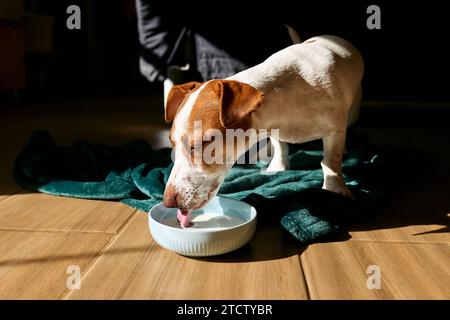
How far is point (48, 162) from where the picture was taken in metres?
1.70

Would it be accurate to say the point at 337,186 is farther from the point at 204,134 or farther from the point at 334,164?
the point at 204,134

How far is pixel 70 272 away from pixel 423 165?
62.5 inches

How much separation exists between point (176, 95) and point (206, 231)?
40cm

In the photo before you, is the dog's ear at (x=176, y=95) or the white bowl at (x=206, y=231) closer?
the white bowl at (x=206, y=231)

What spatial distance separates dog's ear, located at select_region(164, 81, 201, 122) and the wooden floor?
0.34 metres

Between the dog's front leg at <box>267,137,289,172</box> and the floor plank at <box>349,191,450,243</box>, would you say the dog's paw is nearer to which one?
the floor plank at <box>349,191,450,243</box>

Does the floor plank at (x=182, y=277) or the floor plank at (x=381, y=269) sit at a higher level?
the floor plank at (x=182, y=277)

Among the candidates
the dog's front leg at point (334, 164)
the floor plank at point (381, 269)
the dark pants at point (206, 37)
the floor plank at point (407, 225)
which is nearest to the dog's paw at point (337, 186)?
the dog's front leg at point (334, 164)

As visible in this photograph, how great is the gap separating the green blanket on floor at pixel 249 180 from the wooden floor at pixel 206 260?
0.05 m

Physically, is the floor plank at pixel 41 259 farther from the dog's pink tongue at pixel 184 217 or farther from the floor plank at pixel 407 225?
the floor plank at pixel 407 225

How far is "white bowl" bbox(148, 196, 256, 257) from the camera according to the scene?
3.26 feet

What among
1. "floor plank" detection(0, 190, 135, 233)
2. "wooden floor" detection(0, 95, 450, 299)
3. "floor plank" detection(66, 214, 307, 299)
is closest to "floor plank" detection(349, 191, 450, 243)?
"wooden floor" detection(0, 95, 450, 299)

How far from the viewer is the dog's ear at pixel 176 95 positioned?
1.17m

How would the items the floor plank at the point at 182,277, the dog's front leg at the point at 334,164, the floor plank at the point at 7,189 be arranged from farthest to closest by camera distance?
the floor plank at the point at 7,189 → the dog's front leg at the point at 334,164 → the floor plank at the point at 182,277
